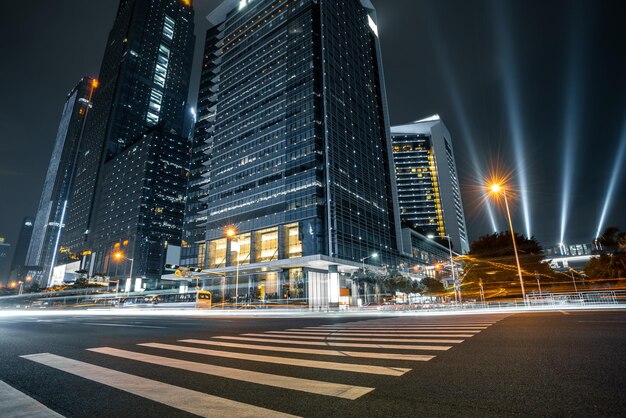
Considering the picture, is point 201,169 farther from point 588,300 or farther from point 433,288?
point 588,300

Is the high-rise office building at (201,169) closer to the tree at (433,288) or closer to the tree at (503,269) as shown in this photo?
the tree at (433,288)

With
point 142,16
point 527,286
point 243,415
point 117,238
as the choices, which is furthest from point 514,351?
point 142,16

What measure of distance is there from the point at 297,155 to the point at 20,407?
220 feet

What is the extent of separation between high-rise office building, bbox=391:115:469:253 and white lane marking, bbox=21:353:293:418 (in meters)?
164

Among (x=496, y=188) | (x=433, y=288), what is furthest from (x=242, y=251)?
(x=496, y=188)

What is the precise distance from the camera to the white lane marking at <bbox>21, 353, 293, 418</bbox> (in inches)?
118

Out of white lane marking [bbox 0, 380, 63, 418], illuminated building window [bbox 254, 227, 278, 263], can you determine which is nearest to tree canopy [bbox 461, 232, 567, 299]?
illuminated building window [bbox 254, 227, 278, 263]

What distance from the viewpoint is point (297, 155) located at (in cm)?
6881

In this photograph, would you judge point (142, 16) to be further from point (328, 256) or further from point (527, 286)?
point (527, 286)

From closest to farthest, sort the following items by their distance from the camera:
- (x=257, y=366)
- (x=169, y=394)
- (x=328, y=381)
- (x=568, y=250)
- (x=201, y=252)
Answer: (x=169, y=394) → (x=328, y=381) → (x=257, y=366) → (x=201, y=252) → (x=568, y=250)

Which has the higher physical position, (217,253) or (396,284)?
(217,253)

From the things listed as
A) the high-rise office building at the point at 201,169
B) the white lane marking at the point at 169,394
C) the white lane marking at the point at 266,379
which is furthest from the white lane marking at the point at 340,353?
the high-rise office building at the point at 201,169

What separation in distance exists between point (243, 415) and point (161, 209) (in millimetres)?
150469

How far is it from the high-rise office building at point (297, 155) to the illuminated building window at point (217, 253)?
332mm
